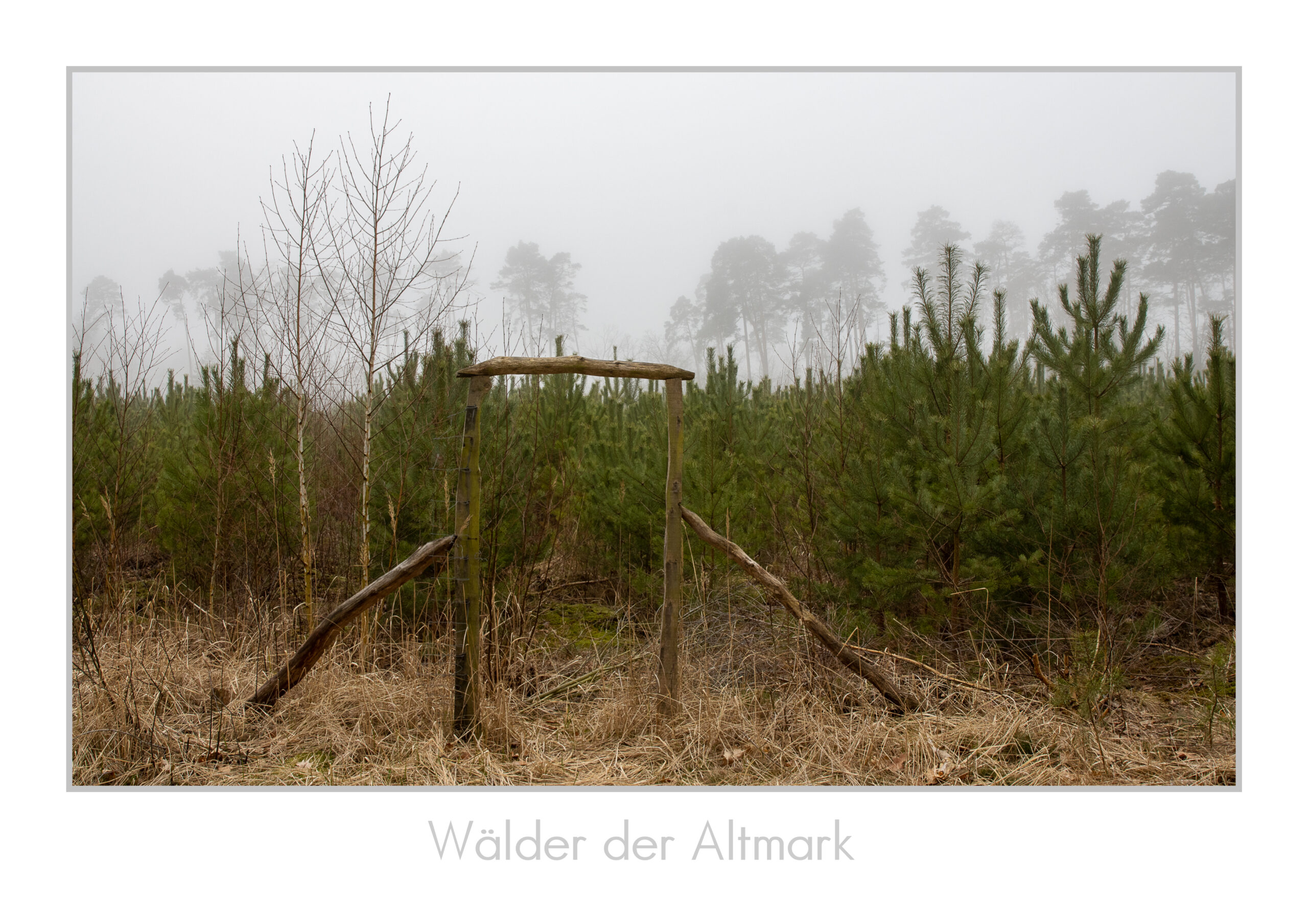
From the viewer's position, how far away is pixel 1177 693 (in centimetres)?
383

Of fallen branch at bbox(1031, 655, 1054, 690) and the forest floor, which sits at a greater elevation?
fallen branch at bbox(1031, 655, 1054, 690)

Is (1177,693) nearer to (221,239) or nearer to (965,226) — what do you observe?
(965,226)

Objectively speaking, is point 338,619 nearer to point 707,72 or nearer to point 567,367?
point 567,367

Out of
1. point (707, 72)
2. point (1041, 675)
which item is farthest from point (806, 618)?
point (707, 72)

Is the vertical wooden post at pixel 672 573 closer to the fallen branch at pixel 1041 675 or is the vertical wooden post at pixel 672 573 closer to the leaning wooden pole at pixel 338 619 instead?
the leaning wooden pole at pixel 338 619

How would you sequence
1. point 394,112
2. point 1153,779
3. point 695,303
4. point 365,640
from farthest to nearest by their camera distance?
1. point 695,303
2. point 365,640
3. point 394,112
4. point 1153,779

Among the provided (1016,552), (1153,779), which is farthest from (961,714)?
(1016,552)

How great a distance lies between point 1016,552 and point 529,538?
2.74 m

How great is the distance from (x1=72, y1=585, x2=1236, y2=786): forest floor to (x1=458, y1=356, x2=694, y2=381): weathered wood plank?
1.40m

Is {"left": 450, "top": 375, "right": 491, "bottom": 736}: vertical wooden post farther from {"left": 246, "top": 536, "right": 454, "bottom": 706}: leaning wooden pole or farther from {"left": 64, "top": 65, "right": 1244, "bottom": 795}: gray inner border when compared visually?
{"left": 64, "top": 65, "right": 1244, "bottom": 795}: gray inner border

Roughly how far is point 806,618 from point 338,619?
2.02m

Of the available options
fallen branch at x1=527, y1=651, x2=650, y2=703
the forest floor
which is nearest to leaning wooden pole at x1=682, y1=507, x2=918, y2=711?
the forest floor

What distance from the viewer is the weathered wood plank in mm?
2959
